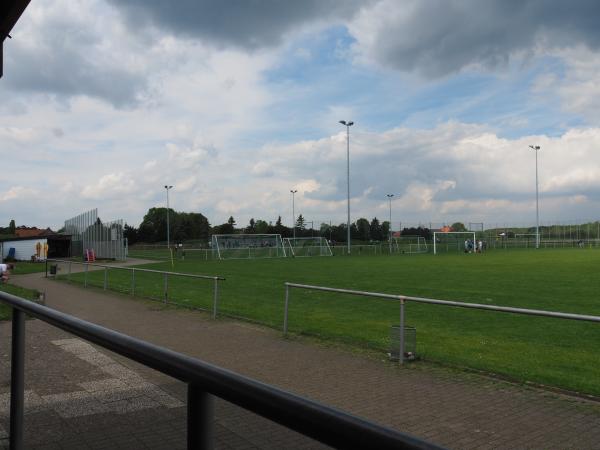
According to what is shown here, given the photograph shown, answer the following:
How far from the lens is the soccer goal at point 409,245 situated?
224ft

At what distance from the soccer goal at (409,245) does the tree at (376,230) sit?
24.6 m

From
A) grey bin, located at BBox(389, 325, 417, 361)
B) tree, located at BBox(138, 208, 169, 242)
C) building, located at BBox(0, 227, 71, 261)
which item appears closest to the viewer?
grey bin, located at BBox(389, 325, 417, 361)

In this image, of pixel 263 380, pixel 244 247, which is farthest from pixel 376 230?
pixel 263 380

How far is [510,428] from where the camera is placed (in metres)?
5.25

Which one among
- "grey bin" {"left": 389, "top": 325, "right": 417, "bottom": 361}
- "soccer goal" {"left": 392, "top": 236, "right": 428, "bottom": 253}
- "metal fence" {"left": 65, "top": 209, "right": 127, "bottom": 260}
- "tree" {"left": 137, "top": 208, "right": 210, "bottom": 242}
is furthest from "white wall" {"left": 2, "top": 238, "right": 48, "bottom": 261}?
"tree" {"left": 137, "top": 208, "right": 210, "bottom": 242}

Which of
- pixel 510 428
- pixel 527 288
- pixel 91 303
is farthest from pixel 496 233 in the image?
pixel 510 428

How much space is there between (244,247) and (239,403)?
2014 inches

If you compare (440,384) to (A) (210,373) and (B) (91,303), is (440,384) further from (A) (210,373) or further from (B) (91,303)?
(B) (91,303)

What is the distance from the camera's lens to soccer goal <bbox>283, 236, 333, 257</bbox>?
57228 millimetres

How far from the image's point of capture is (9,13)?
413cm

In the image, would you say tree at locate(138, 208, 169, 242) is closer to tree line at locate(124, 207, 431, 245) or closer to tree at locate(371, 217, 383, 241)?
tree line at locate(124, 207, 431, 245)

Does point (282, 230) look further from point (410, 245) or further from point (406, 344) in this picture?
point (406, 344)

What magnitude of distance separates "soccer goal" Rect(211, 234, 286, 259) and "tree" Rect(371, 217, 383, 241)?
45.0 m

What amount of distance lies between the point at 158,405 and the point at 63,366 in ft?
5.75
